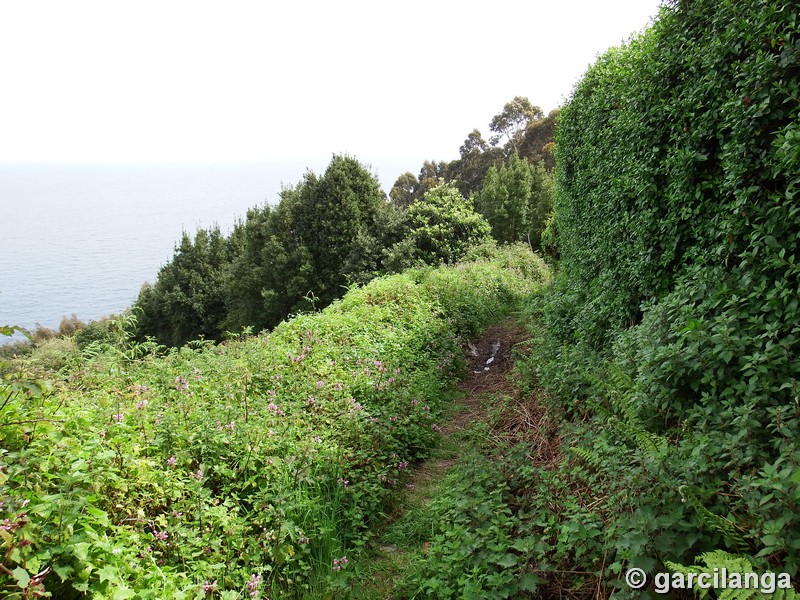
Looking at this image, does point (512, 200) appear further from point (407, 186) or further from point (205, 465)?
point (205, 465)

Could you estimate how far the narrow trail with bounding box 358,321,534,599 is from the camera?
3760mm

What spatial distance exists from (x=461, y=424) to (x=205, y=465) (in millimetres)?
3656

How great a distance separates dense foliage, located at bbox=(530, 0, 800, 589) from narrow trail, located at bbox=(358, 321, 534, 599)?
1.29m

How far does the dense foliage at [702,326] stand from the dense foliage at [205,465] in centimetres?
186

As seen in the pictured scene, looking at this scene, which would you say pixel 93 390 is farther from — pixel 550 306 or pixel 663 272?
pixel 550 306

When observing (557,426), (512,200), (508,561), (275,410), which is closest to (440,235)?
(512,200)

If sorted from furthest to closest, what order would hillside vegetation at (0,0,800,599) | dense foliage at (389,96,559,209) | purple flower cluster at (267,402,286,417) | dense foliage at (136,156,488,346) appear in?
dense foliage at (389,96,559,209), dense foliage at (136,156,488,346), purple flower cluster at (267,402,286,417), hillside vegetation at (0,0,800,599)

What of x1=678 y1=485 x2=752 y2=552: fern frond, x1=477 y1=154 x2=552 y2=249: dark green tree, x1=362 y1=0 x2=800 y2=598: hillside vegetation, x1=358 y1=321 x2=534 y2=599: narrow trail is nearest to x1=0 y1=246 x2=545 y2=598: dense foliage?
x1=358 y1=321 x2=534 y2=599: narrow trail

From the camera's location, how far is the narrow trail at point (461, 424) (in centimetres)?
376

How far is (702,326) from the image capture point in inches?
117

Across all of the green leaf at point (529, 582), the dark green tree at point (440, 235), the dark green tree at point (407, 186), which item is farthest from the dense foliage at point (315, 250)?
the dark green tree at point (407, 186)

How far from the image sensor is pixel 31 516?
7.96ft

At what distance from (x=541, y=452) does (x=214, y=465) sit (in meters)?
3.03

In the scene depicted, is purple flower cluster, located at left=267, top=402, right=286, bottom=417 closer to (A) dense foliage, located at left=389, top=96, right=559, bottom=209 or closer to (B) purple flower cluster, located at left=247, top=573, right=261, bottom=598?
(B) purple flower cluster, located at left=247, top=573, right=261, bottom=598
